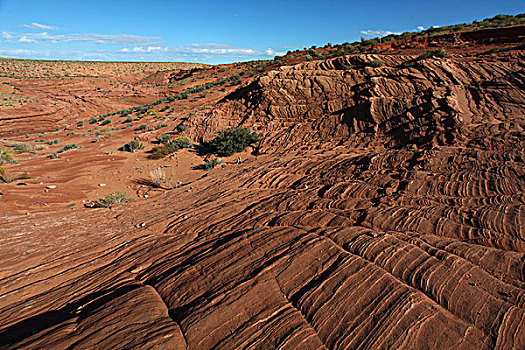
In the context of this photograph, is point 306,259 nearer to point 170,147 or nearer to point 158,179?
point 158,179

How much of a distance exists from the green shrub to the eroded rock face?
559 centimetres

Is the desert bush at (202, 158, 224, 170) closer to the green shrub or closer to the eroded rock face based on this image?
the green shrub

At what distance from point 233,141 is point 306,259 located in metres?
12.2

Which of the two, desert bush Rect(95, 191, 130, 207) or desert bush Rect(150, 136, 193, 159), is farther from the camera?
desert bush Rect(150, 136, 193, 159)

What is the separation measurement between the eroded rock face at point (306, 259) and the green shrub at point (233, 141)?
559cm

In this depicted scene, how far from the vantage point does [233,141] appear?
1523 centimetres

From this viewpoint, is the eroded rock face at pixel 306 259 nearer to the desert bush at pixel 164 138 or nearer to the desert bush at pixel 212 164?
the desert bush at pixel 212 164

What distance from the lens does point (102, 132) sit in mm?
23656

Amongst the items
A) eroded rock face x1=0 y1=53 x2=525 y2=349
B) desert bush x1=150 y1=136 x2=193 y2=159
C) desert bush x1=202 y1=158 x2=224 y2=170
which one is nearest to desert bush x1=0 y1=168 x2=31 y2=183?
eroded rock face x1=0 y1=53 x2=525 y2=349

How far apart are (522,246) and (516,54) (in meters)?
14.5

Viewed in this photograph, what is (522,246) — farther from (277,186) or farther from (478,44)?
(478,44)

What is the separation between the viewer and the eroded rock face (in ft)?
8.79

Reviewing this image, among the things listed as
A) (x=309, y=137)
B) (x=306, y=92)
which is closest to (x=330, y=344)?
(x=309, y=137)

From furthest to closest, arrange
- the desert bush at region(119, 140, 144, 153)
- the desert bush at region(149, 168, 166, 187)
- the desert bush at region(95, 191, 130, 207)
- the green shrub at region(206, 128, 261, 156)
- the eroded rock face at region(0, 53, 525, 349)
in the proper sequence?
the desert bush at region(119, 140, 144, 153), the green shrub at region(206, 128, 261, 156), the desert bush at region(149, 168, 166, 187), the desert bush at region(95, 191, 130, 207), the eroded rock face at region(0, 53, 525, 349)
